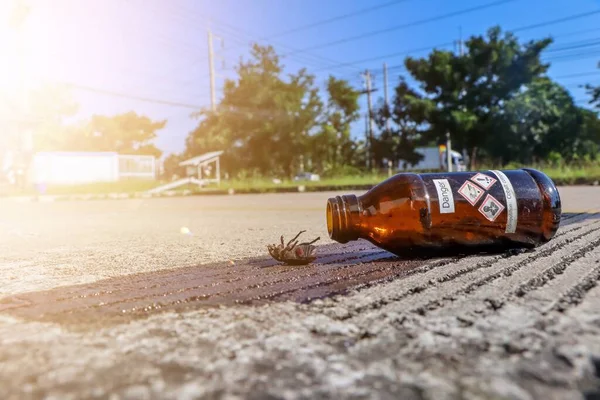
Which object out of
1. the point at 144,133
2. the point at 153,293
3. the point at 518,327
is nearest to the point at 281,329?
the point at 518,327

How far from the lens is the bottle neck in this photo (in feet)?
4.89

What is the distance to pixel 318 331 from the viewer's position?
789 mm

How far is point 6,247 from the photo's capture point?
2.78 metres

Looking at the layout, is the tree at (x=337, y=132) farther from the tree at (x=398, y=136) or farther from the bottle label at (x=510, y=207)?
A: the bottle label at (x=510, y=207)

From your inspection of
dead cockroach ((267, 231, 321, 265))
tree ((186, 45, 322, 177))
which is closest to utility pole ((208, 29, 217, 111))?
tree ((186, 45, 322, 177))

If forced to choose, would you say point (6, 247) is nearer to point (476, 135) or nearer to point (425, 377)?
point (425, 377)

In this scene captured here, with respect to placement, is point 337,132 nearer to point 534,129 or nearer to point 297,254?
point 534,129

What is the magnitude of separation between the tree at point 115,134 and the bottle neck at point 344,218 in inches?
1563

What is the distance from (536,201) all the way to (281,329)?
108 cm

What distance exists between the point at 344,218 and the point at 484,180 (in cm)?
46

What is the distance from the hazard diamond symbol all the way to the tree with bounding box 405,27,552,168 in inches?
816

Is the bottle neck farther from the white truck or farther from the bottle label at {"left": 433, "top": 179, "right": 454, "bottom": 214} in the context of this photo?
the white truck

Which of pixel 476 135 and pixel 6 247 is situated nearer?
pixel 6 247

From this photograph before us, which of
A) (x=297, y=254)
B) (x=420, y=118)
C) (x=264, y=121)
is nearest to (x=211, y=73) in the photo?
(x=264, y=121)
